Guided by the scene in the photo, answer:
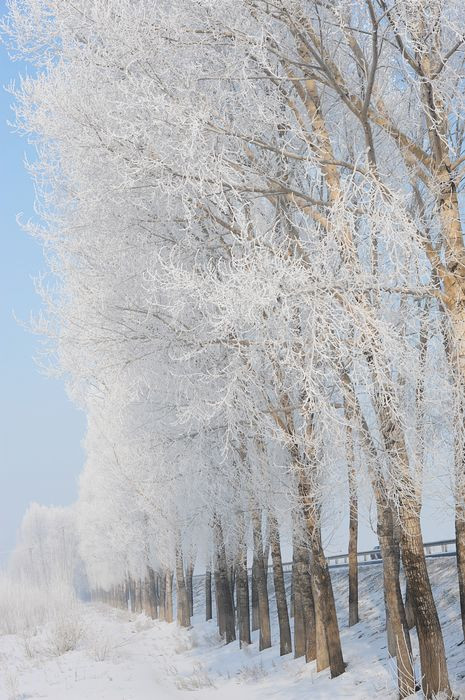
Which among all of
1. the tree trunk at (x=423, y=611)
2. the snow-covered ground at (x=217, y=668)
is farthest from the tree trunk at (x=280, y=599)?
the tree trunk at (x=423, y=611)

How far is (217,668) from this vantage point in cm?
1594

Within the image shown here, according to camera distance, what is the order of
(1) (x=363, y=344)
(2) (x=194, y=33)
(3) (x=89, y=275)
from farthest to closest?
(3) (x=89, y=275) < (2) (x=194, y=33) < (1) (x=363, y=344)

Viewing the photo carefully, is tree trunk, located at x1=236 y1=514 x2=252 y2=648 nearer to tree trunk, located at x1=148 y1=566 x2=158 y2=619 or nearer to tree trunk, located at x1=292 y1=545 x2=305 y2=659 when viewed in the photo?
tree trunk, located at x1=292 y1=545 x2=305 y2=659

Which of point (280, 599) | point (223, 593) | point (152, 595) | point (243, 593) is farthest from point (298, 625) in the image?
point (152, 595)

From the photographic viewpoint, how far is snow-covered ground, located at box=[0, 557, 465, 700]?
10.5m

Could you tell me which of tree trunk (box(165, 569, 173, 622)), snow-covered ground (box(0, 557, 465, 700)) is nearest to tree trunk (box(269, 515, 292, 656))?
snow-covered ground (box(0, 557, 465, 700))

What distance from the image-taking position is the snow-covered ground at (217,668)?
10508 mm

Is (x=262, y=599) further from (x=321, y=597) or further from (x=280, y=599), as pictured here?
(x=321, y=597)

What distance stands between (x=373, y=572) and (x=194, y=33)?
17.1 meters

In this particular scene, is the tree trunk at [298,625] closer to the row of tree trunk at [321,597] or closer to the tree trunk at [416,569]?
the row of tree trunk at [321,597]

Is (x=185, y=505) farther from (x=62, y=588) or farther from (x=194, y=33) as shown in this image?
(x=194, y=33)

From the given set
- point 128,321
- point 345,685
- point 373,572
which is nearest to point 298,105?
point 128,321

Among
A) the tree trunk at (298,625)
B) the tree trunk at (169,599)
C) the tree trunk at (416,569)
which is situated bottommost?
the tree trunk at (169,599)

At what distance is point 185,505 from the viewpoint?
19.1 metres
